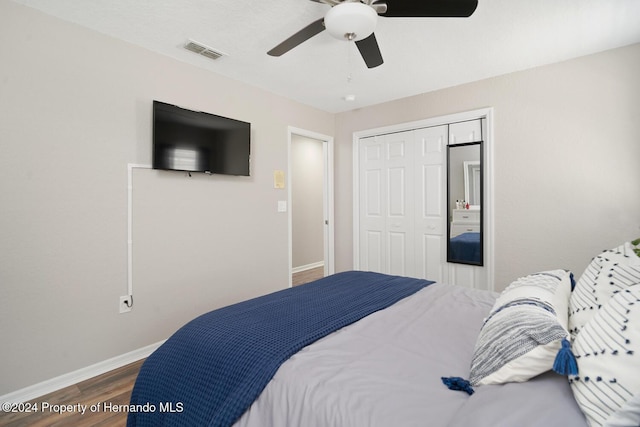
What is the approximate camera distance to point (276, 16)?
2080mm

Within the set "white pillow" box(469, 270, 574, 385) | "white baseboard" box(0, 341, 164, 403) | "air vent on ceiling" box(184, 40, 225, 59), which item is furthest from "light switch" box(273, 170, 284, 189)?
"white pillow" box(469, 270, 574, 385)

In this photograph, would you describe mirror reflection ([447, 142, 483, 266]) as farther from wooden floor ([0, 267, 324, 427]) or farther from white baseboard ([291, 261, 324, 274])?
wooden floor ([0, 267, 324, 427])

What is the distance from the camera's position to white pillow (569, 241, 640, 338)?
1059 millimetres

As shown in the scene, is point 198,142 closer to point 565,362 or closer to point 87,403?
point 87,403

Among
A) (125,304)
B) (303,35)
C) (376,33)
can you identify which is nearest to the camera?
(303,35)

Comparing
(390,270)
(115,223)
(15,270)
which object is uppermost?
(115,223)

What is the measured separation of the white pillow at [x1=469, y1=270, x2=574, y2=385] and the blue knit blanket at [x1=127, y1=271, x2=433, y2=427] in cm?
60

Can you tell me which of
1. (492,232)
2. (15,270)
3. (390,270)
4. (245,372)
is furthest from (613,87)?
(15,270)

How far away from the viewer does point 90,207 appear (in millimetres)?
2205

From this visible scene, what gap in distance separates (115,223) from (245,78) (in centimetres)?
180

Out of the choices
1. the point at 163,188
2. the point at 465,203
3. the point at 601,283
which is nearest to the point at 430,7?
the point at 601,283

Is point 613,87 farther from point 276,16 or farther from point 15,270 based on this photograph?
point 15,270

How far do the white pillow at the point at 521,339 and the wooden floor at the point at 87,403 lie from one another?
6.17 ft

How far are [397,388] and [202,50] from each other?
271cm
